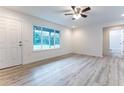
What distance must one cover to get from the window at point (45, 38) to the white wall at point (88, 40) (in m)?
2.19

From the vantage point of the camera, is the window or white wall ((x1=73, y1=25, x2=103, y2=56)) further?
white wall ((x1=73, y1=25, x2=103, y2=56))

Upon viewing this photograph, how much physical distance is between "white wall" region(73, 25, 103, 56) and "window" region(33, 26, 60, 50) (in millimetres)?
2194

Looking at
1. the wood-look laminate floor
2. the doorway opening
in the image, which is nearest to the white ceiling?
the wood-look laminate floor

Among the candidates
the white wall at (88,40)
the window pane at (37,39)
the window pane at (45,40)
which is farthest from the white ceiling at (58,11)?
the white wall at (88,40)

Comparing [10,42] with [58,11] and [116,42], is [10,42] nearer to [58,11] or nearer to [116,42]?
[58,11]

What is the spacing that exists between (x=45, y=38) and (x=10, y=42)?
271 cm

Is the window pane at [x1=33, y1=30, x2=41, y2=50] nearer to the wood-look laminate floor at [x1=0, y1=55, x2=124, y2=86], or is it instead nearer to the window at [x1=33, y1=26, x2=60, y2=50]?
the window at [x1=33, y1=26, x2=60, y2=50]

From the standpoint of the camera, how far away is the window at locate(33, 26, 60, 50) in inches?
255

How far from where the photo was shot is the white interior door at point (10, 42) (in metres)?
4.55

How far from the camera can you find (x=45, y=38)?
7.35 meters

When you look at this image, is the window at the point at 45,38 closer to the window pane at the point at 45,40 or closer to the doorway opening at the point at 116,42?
the window pane at the point at 45,40

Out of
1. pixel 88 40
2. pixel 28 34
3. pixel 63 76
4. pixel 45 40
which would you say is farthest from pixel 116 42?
pixel 63 76
